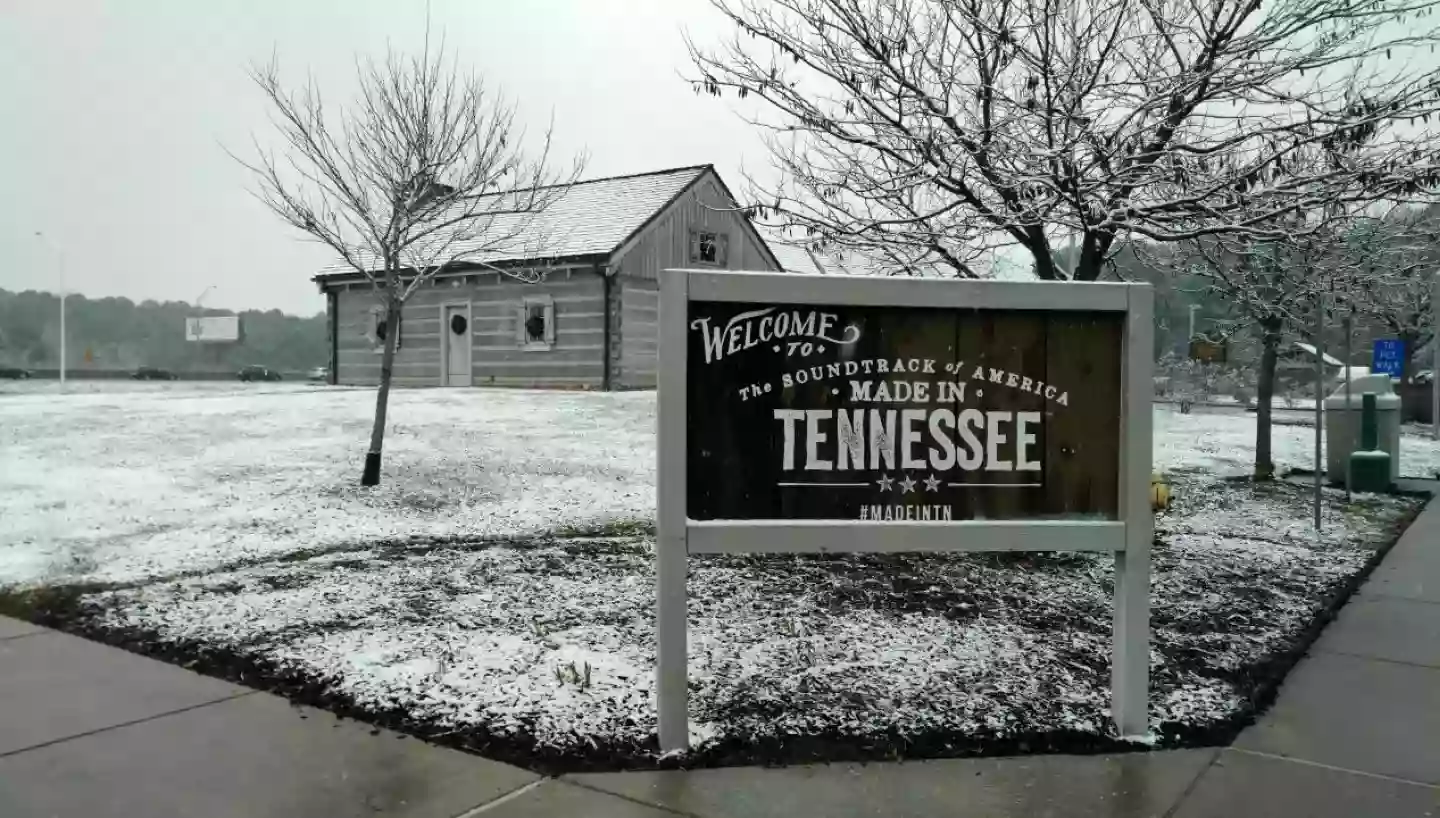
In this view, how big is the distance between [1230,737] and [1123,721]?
1.46 ft

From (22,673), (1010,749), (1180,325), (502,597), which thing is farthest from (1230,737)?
(1180,325)

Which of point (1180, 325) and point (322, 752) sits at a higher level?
point (1180, 325)

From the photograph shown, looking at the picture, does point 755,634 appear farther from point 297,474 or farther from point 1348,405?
point 1348,405

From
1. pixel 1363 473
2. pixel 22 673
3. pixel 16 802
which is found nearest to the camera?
pixel 16 802

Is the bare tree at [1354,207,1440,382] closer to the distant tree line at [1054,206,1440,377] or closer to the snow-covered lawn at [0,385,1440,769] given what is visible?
the distant tree line at [1054,206,1440,377]

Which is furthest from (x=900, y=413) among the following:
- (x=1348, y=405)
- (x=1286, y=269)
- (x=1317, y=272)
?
(x=1348, y=405)

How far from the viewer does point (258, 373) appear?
46969mm

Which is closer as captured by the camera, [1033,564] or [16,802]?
[16,802]

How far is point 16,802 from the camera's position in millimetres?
3473

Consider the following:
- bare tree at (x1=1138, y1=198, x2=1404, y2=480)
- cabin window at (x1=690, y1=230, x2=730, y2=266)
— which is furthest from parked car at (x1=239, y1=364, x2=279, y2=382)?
bare tree at (x1=1138, y1=198, x2=1404, y2=480)

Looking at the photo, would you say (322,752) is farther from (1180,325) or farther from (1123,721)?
(1180,325)

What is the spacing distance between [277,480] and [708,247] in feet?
55.2

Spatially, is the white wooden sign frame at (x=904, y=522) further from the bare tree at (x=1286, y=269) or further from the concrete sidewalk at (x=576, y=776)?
the bare tree at (x=1286, y=269)

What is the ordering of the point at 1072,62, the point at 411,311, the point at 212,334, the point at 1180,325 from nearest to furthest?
the point at 1072,62 < the point at 411,311 < the point at 1180,325 < the point at 212,334
